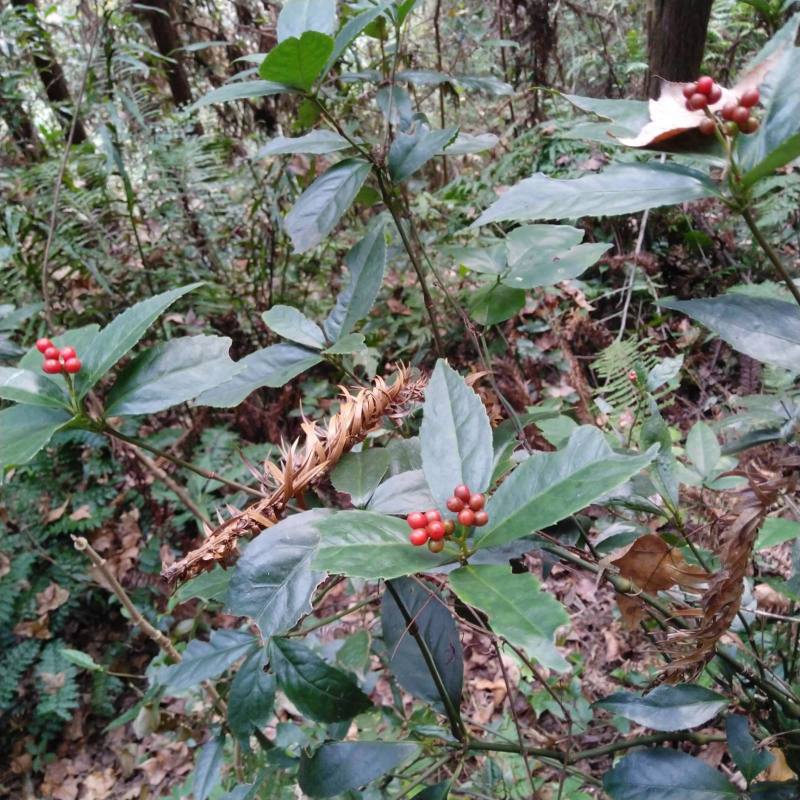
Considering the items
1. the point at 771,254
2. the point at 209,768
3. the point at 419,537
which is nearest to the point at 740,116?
the point at 771,254

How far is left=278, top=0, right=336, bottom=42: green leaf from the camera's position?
908 mm

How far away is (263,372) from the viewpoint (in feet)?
2.83

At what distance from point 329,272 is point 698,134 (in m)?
3.10

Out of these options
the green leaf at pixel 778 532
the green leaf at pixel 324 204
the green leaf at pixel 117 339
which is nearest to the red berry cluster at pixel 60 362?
the green leaf at pixel 117 339

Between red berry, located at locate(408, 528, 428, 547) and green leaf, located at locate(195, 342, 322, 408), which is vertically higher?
red berry, located at locate(408, 528, 428, 547)

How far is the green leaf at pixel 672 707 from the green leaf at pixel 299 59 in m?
0.97

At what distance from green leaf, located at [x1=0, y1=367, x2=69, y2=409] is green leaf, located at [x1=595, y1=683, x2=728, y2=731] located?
0.80 m

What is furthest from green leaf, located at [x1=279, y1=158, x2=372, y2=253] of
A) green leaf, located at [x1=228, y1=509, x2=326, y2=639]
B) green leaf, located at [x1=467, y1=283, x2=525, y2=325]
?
green leaf, located at [x1=228, y1=509, x2=326, y2=639]

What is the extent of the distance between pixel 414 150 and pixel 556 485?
27.9 inches

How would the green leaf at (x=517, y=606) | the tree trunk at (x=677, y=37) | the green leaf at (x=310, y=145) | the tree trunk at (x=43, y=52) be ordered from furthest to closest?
the tree trunk at (x=43, y=52) → the tree trunk at (x=677, y=37) → the green leaf at (x=310, y=145) → the green leaf at (x=517, y=606)

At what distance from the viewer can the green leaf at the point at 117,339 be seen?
66 cm

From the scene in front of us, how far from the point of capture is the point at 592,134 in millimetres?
611

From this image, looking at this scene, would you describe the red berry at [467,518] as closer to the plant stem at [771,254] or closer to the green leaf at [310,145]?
the plant stem at [771,254]

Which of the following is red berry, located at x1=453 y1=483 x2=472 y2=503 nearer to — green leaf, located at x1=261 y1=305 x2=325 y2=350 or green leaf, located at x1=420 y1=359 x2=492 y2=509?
green leaf, located at x1=420 y1=359 x2=492 y2=509
